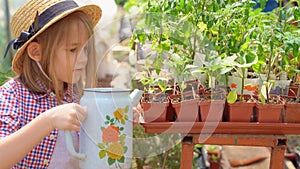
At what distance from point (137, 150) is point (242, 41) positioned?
47 centimetres

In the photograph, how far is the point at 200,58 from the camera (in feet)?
3.80

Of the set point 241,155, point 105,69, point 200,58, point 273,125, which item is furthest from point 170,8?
point 241,155

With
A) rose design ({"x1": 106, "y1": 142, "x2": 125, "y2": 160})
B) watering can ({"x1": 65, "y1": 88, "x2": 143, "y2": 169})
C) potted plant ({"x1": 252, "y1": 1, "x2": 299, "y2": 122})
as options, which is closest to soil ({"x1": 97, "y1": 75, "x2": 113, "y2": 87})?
watering can ({"x1": 65, "y1": 88, "x2": 143, "y2": 169})

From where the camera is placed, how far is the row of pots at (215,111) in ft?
3.58

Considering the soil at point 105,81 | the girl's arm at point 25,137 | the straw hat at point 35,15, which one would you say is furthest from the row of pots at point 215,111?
the straw hat at point 35,15

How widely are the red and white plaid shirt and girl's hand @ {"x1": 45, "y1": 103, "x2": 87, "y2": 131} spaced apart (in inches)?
6.5

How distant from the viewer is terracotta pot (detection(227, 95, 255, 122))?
3.68ft

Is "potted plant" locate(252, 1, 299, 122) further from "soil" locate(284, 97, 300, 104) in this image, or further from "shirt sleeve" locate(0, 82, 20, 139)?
"shirt sleeve" locate(0, 82, 20, 139)

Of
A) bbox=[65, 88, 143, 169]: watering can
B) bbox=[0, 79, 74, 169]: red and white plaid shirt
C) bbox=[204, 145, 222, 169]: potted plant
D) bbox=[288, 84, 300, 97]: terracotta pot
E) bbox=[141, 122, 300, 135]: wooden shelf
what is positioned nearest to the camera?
bbox=[65, 88, 143, 169]: watering can

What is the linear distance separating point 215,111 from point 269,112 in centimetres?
13

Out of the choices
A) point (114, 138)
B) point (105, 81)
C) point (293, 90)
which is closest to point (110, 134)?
point (114, 138)

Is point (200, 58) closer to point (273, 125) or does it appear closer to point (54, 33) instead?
point (273, 125)

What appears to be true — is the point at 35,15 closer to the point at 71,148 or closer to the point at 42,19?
the point at 42,19

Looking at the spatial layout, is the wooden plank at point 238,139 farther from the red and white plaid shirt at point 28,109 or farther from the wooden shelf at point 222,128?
the red and white plaid shirt at point 28,109
